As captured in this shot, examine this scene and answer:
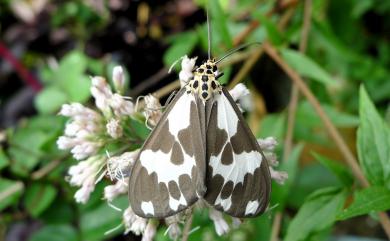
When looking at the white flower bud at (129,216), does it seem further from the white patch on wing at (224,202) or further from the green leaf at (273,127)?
the green leaf at (273,127)

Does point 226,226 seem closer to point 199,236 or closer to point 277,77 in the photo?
point 199,236

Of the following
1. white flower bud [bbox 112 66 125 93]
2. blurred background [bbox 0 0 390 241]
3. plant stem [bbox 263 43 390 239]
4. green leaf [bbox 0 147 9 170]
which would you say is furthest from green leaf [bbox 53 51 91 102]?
plant stem [bbox 263 43 390 239]

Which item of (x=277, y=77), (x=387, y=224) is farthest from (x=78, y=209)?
(x=277, y=77)

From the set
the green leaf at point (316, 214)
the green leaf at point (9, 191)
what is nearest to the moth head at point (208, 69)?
the green leaf at point (316, 214)

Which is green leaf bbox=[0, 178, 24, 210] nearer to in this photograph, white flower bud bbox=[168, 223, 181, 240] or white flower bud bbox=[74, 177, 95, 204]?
white flower bud bbox=[74, 177, 95, 204]

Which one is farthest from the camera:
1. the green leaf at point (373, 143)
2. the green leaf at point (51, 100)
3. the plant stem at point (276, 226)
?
the green leaf at point (51, 100)

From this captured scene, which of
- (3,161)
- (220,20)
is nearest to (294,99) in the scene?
(220,20)

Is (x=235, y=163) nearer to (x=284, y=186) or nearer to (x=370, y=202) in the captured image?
(x=370, y=202)
